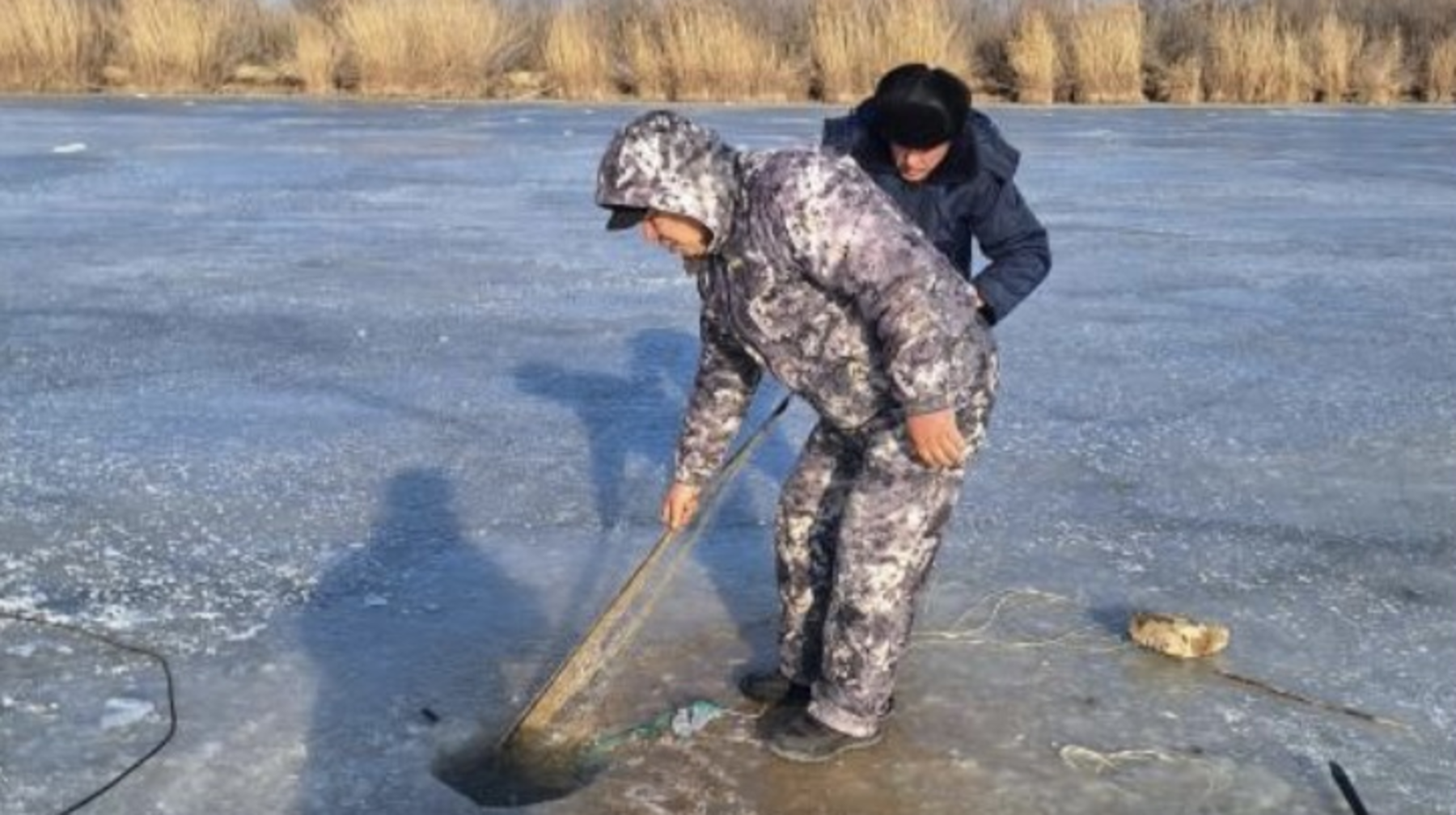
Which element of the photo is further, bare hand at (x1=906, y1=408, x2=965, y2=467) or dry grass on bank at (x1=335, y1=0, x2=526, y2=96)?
dry grass on bank at (x1=335, y1=0, x2=526, y2=96)

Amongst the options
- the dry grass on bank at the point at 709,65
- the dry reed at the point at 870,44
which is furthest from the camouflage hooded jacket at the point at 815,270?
the dry grass on bank at the point at 709,65

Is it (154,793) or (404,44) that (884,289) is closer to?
(154,793)

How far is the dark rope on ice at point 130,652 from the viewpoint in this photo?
9.75ft

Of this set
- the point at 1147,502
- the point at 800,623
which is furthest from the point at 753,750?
the point at 1147,502

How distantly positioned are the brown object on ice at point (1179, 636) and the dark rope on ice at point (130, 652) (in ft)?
6.64

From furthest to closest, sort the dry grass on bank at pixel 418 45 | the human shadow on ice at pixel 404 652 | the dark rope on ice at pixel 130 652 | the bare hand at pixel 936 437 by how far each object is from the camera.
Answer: the dry grass on bank at pixel 418 45 → the human shadow on ice at pixel 404 652 → the dark rope on ice at pixel 130 652 → the bare hand at pixel 936 437

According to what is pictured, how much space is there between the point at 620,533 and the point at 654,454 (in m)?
0.74

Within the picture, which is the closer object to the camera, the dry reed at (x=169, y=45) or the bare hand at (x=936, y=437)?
the bare hand at (x=936, y=437)

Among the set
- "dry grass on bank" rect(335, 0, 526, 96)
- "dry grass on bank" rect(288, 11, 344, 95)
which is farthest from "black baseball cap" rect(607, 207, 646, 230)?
"dry grass on bank" rect(288, 11, 344, 95)

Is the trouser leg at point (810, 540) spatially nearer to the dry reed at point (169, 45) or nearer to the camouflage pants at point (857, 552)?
the camouflage pants at point (857, 552)

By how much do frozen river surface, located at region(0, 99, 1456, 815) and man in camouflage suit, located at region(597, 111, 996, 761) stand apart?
23 cm

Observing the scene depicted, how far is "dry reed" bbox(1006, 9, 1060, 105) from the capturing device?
71.1 feet

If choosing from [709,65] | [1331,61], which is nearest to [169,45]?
[709,65]

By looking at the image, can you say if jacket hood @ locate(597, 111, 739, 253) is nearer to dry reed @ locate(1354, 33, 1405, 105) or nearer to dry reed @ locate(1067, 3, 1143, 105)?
dry reed @ locate(1067, 3, 1143, 105)
